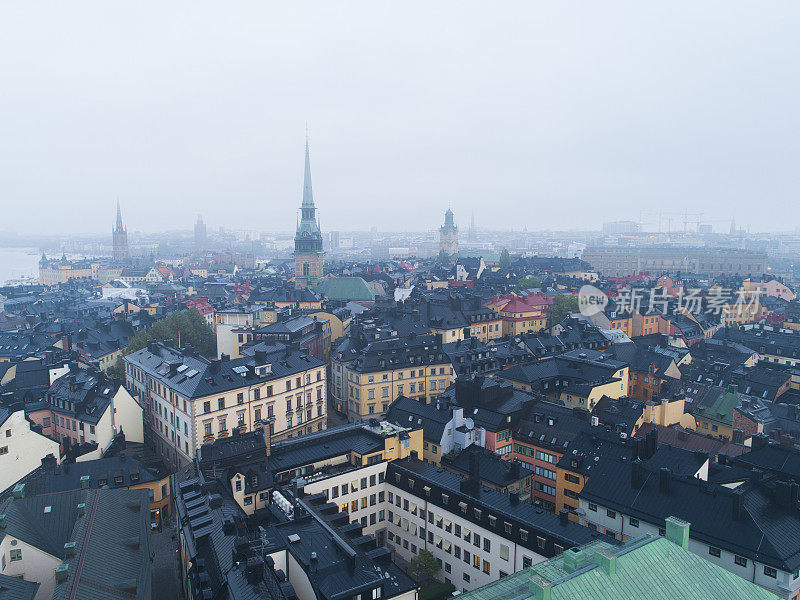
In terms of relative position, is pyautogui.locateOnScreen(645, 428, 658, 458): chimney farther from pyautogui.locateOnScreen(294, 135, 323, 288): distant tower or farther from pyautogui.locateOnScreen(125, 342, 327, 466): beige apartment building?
pyautogui.locateOnScreen(294, 135, 323, 288): distant tower

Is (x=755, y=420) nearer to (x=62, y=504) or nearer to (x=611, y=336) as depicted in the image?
(x=611, y=336)

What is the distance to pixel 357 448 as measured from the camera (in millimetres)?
46969

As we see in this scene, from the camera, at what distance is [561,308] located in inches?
4424

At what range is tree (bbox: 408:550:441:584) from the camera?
39.6m

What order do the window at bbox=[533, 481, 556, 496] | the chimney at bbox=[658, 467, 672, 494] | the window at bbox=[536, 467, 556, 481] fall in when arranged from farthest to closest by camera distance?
1. the window at bbox=[536, 467, 556, 481]
2. the window at bbox=[533, 481, 556, 496]
3. the chimney at bbox=[658, 467, 672, 494]

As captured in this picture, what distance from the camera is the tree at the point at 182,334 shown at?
3282 inches

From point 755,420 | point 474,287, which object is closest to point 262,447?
point 755,420

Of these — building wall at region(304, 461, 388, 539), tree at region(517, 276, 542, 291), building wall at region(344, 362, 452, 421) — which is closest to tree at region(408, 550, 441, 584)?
building wall at region(304, 461, 388, 539)

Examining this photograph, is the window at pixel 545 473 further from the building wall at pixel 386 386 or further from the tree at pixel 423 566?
the building wall at pixel 386 386

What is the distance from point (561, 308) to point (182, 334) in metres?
66.4

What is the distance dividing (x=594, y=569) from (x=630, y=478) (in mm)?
21173

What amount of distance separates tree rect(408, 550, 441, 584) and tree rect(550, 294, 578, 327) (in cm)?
7588

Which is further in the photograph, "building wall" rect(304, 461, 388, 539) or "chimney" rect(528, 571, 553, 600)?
"building wall" rect(304, 461, 388, 539)

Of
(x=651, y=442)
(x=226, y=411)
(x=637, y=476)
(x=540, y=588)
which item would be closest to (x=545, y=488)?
(x=651, y=442)
